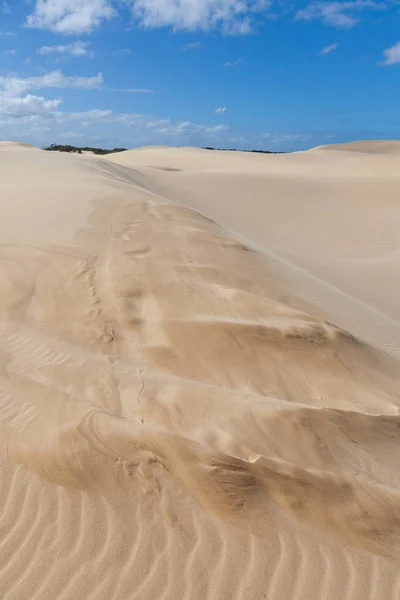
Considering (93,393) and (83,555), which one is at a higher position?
(93,393)

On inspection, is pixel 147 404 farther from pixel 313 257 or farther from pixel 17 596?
pixel 313 257

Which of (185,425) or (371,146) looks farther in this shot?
(371,146)

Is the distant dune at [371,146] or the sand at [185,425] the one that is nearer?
the sand at [185,425]

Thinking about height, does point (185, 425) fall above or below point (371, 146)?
below

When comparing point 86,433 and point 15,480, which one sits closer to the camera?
point 15,480

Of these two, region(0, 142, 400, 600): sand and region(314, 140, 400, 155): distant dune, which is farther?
region(314, 140, 400, 155): distant dune

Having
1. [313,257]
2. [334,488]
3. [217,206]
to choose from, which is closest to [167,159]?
[217,206]

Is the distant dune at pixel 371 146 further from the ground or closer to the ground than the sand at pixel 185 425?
further from the ground

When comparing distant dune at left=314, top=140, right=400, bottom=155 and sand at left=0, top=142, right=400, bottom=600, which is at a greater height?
distant dune at left=314, top=140, right=400, bottom=155
